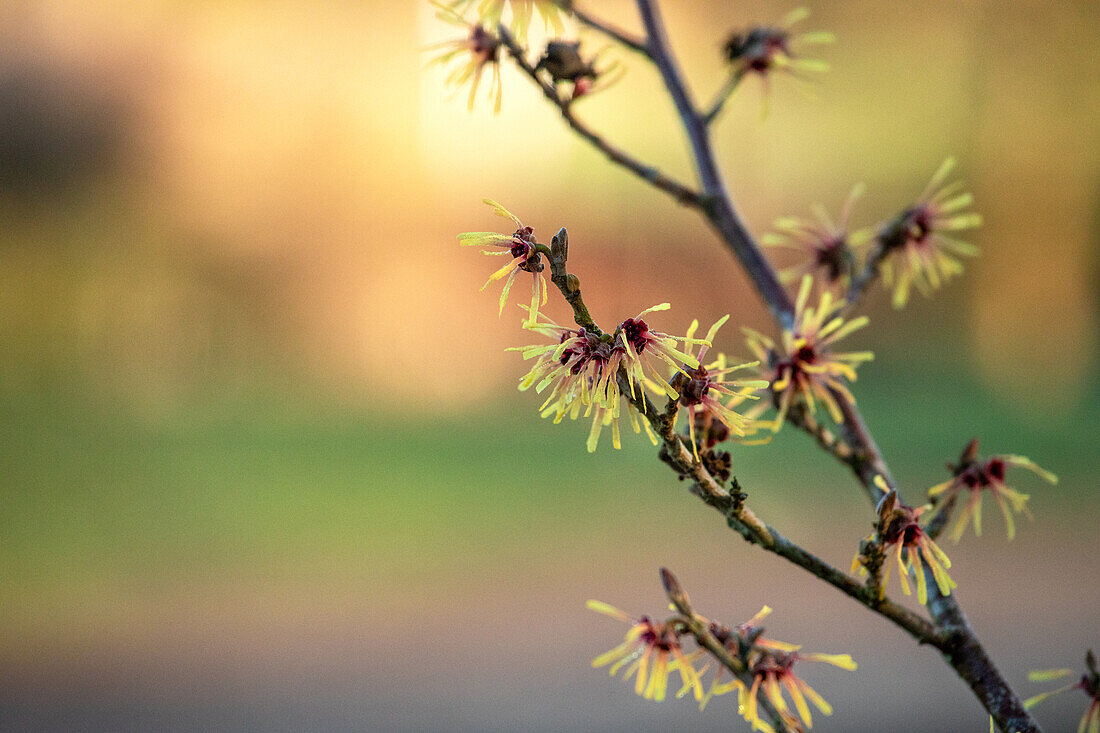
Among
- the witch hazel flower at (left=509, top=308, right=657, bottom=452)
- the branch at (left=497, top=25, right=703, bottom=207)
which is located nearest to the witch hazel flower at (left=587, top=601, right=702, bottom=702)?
the witch hazel flower at (left=509, top=308, right=657, bottom=452)

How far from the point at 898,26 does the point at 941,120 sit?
49 cm

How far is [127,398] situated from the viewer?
3.78 metres

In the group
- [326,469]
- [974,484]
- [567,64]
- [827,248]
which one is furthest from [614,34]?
[326,469]

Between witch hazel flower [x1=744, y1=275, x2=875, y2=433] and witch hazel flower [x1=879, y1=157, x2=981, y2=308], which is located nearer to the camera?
witch hazel flower [x1=744, y1=275, x2=875, y2=433]

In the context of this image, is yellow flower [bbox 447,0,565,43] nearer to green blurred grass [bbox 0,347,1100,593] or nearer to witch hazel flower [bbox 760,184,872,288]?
witch hazel flower [bbox 760,184,872,288]

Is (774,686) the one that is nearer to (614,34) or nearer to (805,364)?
(805,364)

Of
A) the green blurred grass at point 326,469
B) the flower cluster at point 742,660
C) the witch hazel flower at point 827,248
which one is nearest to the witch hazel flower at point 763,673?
the flower cluster at point 742,660

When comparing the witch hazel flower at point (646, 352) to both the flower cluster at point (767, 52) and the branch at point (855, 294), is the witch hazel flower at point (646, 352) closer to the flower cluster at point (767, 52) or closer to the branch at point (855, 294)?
the branch at point (855, 294)

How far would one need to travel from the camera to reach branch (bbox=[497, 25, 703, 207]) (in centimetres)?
44

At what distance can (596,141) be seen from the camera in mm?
451

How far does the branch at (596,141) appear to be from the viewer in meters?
0.44

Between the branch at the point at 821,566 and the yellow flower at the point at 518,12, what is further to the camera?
the yellow flower at the point at 518,12

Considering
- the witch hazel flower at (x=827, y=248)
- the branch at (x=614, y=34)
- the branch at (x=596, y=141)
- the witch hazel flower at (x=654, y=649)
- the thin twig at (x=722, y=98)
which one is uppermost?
the branch at (x=614, y=34)

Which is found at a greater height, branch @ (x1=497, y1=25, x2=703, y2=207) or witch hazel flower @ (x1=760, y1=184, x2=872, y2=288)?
branch @ (x1=497, y1=25, x2=703, y2=207)
